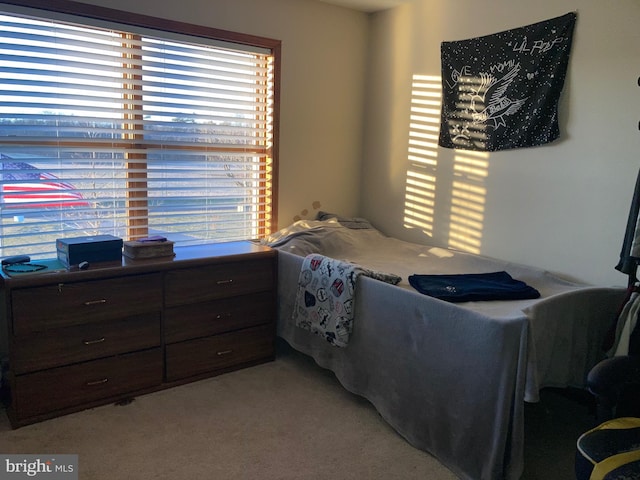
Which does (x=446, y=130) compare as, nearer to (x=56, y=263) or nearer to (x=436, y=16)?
(x=436, y=16)

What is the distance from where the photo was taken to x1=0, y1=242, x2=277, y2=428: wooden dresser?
2.27 m

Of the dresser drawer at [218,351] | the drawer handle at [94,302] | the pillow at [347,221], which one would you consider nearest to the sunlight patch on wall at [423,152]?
the pillow at [347,221]

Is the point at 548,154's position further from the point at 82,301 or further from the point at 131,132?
the point at 82,301

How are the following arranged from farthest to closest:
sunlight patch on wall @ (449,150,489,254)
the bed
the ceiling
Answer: the ceiling
sunlight patch on wall @ (449,150,489,254)
the bed

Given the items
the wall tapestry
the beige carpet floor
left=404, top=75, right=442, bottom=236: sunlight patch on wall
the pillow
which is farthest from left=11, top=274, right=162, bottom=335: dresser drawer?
the wall tapestry

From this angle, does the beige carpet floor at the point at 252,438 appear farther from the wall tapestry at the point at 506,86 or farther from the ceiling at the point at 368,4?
the ceiling at the point at 368,4

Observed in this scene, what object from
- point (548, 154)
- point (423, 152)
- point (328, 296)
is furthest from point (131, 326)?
point (548, 154)

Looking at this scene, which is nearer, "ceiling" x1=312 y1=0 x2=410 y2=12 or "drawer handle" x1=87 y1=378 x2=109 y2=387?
"drawer handle" x1=87 y1=378 x2=109 y2=387

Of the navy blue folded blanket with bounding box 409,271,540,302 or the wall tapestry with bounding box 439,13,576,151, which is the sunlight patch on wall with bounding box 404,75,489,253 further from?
the navy blue folded blanket with bounding box 409,271,540,302

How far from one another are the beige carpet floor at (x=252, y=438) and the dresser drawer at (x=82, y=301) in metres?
0.46

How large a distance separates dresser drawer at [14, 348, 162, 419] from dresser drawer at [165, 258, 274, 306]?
0.32m

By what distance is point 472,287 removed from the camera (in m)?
2.43

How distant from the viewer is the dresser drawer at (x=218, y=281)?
2668 mm

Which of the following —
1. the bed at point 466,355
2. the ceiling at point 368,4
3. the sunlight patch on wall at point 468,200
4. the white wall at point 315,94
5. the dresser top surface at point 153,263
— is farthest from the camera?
the ceiling at point 368,4
